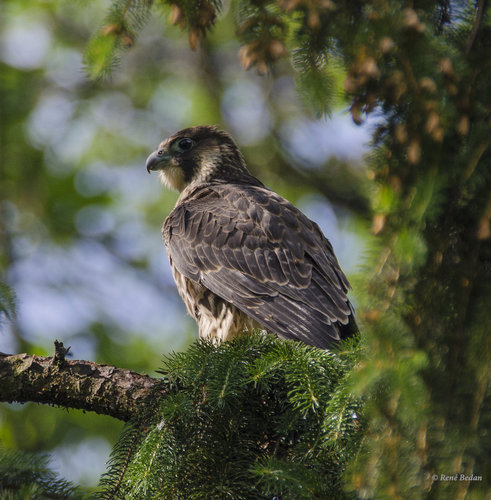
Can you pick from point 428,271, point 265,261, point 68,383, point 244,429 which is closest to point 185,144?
point 265,261

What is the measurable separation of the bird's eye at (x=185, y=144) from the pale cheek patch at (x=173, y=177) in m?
A: 0.22

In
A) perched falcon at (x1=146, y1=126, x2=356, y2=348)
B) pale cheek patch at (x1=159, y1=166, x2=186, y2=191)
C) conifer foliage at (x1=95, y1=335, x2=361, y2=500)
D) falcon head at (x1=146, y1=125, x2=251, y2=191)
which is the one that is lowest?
conifer foliage at (x1=95, y1=335, x2=361, y2=500)

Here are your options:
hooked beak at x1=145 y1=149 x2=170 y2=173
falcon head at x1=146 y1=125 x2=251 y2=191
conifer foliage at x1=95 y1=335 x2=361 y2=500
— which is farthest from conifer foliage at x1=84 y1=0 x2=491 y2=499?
hooked beak at x1=145 y1=149 x2=170 y2=173

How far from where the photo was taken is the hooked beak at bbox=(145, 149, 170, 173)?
5867 mm

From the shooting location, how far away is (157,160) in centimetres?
589

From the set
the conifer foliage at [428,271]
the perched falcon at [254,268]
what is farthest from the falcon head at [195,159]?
the conifer foliage at [428,271]

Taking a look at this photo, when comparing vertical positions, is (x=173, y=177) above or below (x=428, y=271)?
above

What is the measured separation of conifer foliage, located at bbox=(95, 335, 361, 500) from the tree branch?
1.22 ft

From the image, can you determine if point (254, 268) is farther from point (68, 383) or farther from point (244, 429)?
point (244, 429)

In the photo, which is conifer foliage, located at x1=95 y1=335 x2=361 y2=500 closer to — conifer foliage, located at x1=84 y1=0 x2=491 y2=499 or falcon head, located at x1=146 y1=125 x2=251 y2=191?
conifer foliage, located at x1=84 y1=0 x2=491 y2=499

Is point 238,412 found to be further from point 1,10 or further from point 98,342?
point 1,10

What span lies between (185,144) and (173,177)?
0.35 meters

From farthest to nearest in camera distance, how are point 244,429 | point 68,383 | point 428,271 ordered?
point 68,383
point 244,429
point 428,271

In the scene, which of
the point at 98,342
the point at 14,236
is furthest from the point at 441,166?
the point at 14,236
